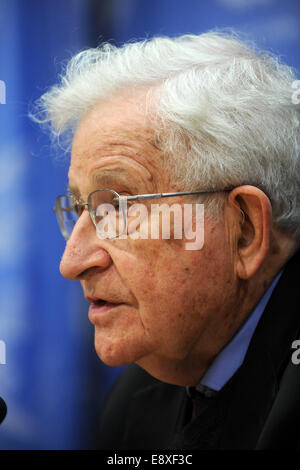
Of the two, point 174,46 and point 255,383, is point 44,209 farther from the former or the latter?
point 255,383

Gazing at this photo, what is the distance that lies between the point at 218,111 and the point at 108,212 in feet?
1.26

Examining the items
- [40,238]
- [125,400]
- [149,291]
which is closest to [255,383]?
[149,291]

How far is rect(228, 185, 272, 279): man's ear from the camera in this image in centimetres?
116

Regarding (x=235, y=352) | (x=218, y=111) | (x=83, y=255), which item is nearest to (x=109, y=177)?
(x=83, y=255)

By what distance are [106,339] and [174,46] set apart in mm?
842

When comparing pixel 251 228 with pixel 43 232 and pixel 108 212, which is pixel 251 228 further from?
pixel 43 232

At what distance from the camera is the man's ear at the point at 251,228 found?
1155 millimetres

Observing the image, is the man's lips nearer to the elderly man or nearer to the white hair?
the elderly man

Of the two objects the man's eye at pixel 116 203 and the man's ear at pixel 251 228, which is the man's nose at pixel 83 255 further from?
the man's ear at pixel 251 228

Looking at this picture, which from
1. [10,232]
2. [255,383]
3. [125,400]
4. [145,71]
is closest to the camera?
[255,383]

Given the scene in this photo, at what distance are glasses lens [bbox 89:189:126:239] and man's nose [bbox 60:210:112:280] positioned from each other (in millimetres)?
28

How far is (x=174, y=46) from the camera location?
1335mm

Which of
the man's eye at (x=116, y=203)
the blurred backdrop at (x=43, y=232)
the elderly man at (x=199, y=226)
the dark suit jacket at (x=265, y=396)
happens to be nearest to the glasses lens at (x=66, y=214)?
the elderly man at (x=199, y=226)

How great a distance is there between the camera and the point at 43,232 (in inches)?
84.5
